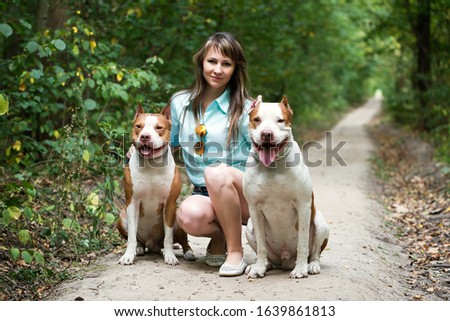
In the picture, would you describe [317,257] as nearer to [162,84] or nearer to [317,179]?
[162,84]

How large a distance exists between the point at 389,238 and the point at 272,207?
2.63 metres

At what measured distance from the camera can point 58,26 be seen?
7191mm

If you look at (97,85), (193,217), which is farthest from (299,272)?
(97,85)

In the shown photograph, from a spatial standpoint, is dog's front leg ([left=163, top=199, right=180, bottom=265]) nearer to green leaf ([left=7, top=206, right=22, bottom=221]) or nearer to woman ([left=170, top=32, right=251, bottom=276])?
woman ([left=170, top=32, right=251, bottom=276])

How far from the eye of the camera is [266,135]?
3516mm

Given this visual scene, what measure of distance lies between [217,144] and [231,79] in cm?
57

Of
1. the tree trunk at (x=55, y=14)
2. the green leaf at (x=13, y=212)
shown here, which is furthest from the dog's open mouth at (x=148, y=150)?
the tree trunk at (x=55, y=14)

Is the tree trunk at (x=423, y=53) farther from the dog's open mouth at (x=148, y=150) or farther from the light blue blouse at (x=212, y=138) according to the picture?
the dog's open mouth at (x=148, y=150)

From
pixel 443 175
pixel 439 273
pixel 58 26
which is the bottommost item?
pixel 439 273

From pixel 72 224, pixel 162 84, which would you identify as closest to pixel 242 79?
pixel 72 224

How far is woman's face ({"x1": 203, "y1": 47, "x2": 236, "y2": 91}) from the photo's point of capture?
4312 millimetres

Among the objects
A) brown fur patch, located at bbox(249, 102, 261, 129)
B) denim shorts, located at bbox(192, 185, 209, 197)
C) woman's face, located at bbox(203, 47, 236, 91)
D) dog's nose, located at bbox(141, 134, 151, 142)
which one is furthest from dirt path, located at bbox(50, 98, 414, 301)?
woman's face, located at bbox(203, 47, 236, 91)

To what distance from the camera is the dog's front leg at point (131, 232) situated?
13.7 ft

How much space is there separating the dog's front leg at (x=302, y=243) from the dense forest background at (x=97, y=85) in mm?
1610
